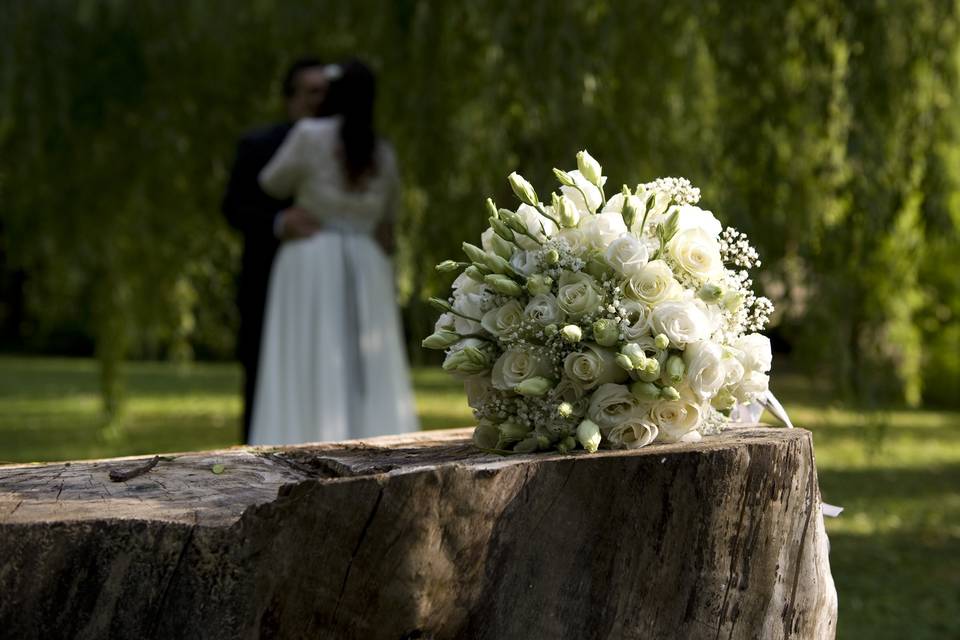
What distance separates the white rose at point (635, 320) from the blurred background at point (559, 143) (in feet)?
7.74

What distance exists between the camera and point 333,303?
16.0 ft

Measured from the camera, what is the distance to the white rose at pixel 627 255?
6.71 feet

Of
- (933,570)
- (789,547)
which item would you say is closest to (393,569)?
(789,547)

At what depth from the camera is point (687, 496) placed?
1.98m

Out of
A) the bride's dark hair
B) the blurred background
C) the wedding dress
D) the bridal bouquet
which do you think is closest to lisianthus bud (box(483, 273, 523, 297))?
the bridal bouquet

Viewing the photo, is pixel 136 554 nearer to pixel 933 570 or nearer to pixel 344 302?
pixel 344 302

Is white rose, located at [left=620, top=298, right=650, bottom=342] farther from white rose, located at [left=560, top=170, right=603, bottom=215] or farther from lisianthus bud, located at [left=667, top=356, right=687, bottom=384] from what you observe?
white rose, located at [left=560, top=170, right=603, bottom=215]

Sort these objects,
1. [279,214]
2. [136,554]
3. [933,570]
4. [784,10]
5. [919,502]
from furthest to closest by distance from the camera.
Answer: [919,502], [933,570], [279,214], [784,10], [136,554]

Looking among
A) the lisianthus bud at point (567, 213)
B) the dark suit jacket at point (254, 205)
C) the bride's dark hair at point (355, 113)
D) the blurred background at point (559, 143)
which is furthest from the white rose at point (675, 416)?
the dark suit jacket at point (254, 205)

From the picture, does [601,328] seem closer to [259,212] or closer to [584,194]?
[584,194]

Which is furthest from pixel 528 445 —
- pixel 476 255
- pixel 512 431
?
pixel 476 255

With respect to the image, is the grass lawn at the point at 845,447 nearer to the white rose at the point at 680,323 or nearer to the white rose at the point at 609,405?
the white rose at the point at 609,405

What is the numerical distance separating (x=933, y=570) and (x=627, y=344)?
3.82m

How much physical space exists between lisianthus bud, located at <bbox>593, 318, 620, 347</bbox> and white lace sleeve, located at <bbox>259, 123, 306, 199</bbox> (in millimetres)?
2846
